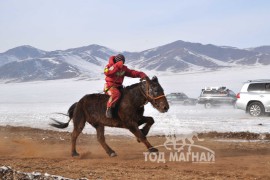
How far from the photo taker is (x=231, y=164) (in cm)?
931

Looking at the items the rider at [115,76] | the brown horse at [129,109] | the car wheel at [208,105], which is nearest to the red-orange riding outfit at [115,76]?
the rider at [115,76]

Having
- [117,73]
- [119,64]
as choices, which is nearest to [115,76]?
[117,73]

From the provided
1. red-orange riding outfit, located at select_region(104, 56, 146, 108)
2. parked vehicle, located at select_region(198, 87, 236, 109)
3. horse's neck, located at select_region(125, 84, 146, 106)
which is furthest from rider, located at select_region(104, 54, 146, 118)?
parked vehicle, located at select_region(198, 87, 236, 109)

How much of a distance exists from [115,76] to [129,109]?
100cm

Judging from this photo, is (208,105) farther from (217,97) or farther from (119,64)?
(119,64)

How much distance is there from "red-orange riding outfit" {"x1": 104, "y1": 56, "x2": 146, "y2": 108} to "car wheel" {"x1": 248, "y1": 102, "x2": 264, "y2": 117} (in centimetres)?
1675

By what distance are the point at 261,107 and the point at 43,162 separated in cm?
1822

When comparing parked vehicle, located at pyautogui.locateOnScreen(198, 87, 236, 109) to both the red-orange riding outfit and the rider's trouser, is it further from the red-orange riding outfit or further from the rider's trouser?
the rider's trouser

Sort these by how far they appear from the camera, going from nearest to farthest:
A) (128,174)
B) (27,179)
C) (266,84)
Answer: (27,179) < (128,174) < (266,84)

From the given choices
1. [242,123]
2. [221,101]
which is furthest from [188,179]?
[221,101]

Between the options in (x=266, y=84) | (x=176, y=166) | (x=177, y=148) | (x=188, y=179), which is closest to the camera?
(x=188, y=179)

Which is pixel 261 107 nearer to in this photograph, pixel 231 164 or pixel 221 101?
pixel 221 101

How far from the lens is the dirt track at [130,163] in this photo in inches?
324

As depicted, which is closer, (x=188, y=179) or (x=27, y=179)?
(x=27, y=179)
